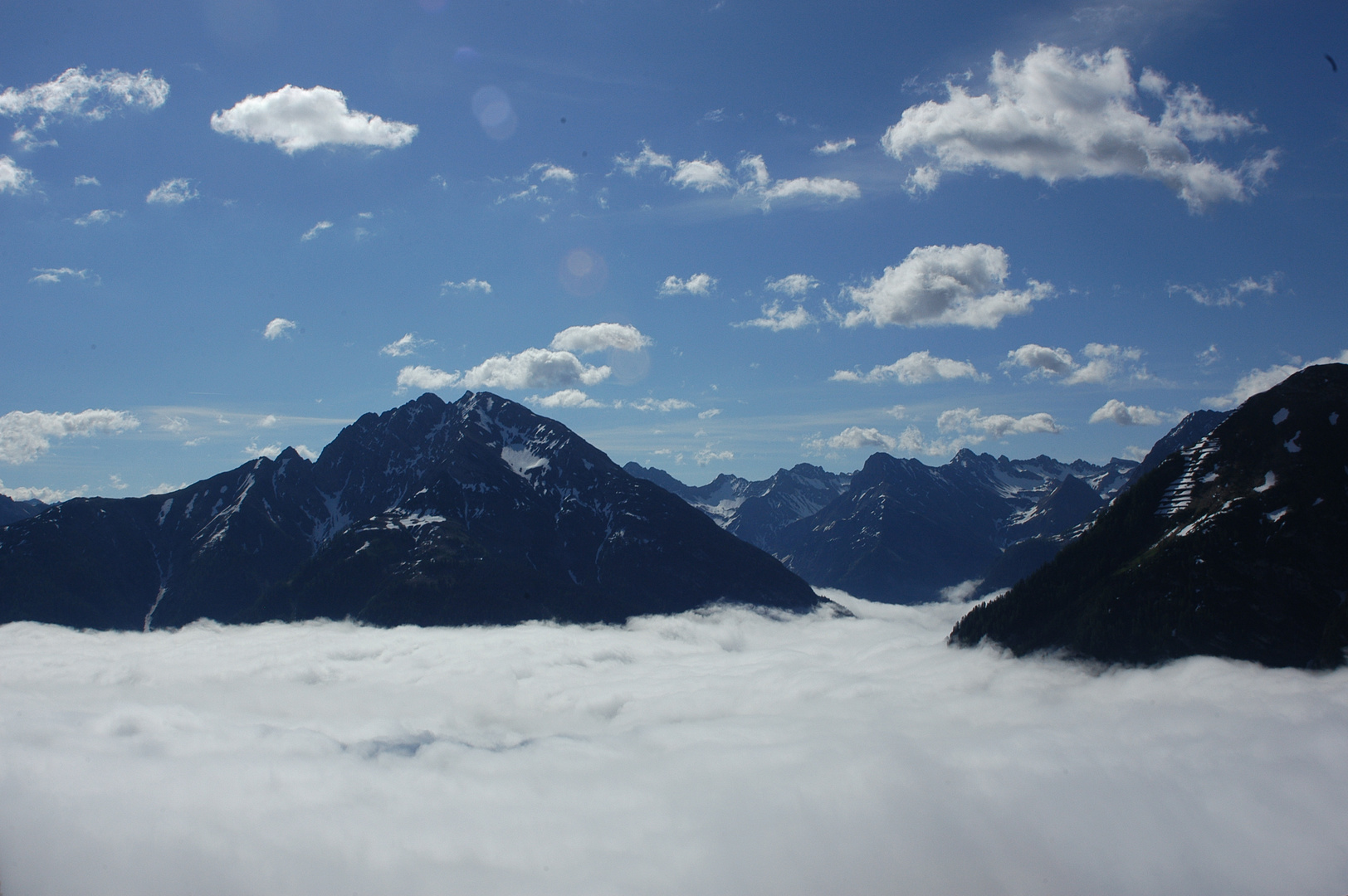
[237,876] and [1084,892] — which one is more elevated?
[237,876]

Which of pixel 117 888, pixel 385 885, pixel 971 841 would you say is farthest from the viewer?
pixel 971 841

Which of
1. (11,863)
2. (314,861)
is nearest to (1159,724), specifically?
(314,861)

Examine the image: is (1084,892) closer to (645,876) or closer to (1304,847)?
(1304,847)

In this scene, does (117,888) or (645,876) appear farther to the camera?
(645,876)

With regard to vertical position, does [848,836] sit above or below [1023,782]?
below

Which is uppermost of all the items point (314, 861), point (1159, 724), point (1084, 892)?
point (1159, 724)

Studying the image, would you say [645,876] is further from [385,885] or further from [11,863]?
[11,863]

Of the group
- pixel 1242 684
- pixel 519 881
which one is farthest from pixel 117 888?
Result: pixel 1242 684

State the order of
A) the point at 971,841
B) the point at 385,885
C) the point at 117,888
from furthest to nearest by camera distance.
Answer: the point at 971,841 → the point at 385,885 → the point at 117,888

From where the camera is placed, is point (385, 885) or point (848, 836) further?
point (848, 836)
